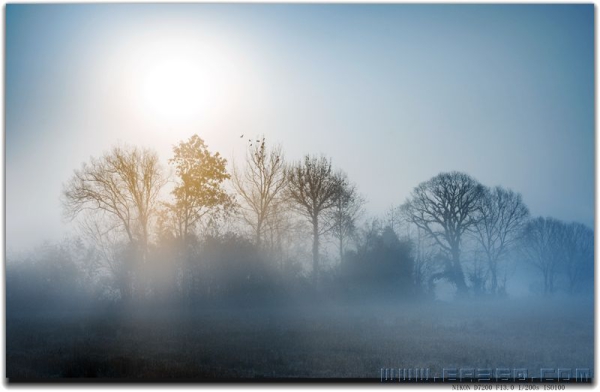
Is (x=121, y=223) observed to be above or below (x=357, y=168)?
below

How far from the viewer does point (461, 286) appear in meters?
11.4

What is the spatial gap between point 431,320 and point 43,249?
6.09 meters

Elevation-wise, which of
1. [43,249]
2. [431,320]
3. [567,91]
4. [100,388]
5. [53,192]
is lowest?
[100,388]

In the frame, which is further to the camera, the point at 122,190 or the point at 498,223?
the point at 122,190

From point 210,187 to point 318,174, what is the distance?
5.58 feet

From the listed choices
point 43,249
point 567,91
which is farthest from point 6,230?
point 567,91

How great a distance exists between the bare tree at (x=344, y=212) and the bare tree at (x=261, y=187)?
870mm

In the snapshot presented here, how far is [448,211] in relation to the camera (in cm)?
1139

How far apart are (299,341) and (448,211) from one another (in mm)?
3046

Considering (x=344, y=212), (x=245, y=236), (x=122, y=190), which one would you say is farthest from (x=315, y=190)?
(x=122, y=190)

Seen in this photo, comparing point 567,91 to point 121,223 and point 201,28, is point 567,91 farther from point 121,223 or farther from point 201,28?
point 121,223

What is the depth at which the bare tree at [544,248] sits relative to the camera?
1120 centimetres

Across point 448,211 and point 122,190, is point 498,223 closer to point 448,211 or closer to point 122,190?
point 448,211

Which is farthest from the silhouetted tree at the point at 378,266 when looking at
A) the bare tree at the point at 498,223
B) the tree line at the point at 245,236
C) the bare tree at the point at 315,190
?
the bare tree at the point at 498,223
